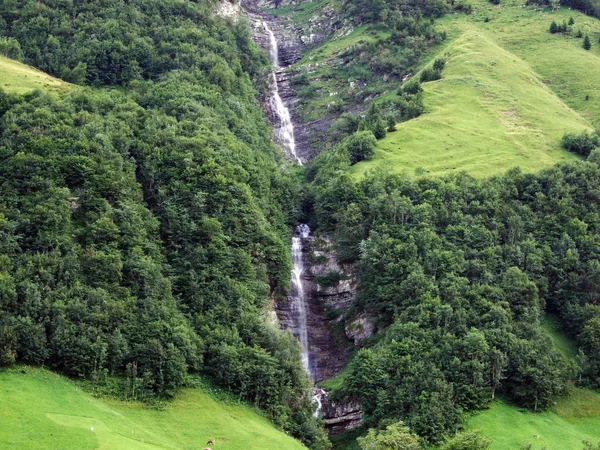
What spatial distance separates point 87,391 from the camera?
244ft

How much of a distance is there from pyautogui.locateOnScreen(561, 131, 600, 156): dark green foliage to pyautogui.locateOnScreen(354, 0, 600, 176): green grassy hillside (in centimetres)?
242

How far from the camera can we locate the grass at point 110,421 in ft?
198

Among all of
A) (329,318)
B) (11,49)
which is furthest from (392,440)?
(11,49)

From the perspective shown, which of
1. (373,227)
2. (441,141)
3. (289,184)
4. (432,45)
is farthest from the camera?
(432,45)

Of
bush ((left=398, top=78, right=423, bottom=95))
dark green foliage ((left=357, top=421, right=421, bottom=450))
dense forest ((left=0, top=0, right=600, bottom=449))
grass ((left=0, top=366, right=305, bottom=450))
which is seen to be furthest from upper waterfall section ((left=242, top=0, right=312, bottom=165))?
dark green foliage ((left=357, top=421, right=421, bottom=450))

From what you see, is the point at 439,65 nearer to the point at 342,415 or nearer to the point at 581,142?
the point at 581,142

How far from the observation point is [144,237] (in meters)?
96.6

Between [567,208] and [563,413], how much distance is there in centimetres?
3670

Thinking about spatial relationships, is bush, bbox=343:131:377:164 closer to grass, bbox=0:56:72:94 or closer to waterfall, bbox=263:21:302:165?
waterfall, bbox=263:21:302:165

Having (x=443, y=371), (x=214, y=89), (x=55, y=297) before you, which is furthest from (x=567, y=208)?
(x=55, y=297)

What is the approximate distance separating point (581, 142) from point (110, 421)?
102676 mm

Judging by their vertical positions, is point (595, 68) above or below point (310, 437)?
above

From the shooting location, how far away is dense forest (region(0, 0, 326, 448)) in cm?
7988

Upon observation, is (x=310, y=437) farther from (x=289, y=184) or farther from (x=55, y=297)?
(x=289, y=184)
